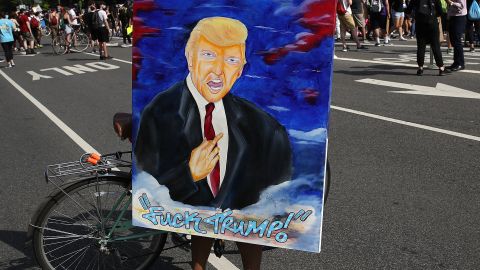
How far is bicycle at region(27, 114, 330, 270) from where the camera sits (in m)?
2.97

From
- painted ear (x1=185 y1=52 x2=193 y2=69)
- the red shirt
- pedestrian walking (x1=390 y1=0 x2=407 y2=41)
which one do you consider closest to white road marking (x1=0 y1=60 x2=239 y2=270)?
painted ear (x1=185 y1=52 x2=193 y2=69)

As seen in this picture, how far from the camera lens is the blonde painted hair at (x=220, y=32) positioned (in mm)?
2400

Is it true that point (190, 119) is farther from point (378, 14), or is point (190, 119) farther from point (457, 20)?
point (378, 14)

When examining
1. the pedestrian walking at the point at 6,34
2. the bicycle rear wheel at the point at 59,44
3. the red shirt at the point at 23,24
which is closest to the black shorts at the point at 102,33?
the pedestrian walking at the point at 6,34

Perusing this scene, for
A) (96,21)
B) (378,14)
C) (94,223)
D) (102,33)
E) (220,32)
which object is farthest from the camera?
(102,33)

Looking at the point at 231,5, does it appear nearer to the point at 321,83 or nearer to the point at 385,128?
the point at 321,83

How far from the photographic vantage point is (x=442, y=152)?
567cm

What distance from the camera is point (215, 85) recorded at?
2533 mm

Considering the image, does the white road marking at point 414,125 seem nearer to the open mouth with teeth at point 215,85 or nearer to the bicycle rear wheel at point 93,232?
the bicycle rear wheel at point 93,232

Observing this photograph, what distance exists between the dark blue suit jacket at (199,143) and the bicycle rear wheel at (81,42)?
19.8 meters

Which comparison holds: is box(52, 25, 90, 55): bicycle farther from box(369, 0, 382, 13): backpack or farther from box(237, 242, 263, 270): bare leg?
box(237, 242, 263, 270): bare leg

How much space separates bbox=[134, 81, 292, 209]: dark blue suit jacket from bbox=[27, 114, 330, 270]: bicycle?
1.14 feet

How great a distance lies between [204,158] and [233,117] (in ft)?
0.83

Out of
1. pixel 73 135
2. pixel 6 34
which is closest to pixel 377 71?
pixel 73 135
